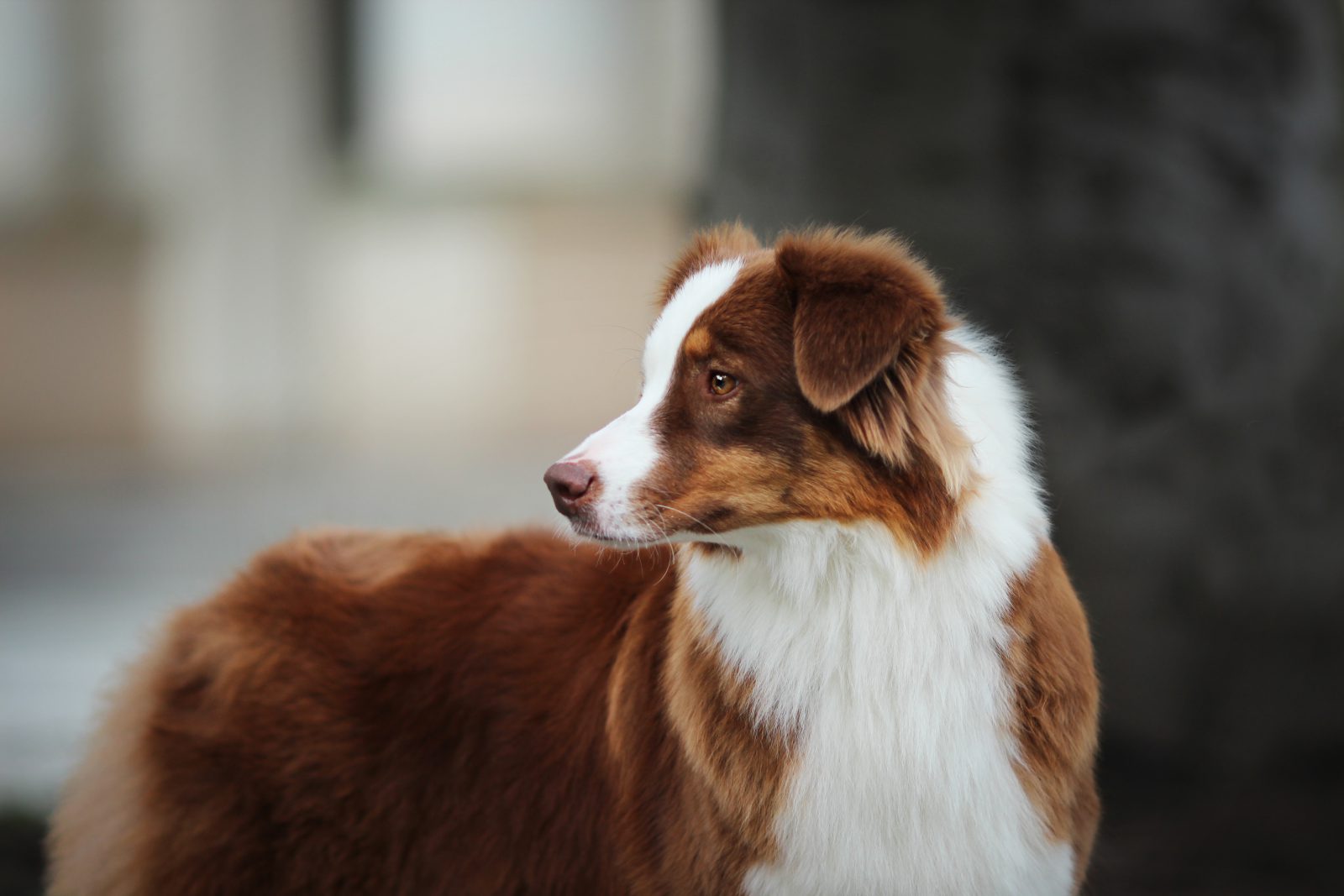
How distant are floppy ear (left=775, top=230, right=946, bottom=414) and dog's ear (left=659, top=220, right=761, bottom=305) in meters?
0.25

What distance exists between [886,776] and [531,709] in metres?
0.85

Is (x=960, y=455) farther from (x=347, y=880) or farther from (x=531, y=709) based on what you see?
(x=347, y=880)

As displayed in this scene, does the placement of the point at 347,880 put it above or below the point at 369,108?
below

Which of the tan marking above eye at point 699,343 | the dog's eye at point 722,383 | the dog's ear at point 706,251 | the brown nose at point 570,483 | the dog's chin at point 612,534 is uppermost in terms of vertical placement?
the dog's ear at point 706,251

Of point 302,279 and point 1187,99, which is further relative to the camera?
point 302,279

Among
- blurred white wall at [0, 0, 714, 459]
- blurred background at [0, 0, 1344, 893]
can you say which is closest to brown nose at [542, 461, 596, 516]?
blurred background at [0, 0, 1344, 893]

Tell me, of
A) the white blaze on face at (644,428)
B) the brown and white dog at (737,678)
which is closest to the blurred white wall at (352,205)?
the brown and white dog at (737,678)

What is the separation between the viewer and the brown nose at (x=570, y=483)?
2.40 metres

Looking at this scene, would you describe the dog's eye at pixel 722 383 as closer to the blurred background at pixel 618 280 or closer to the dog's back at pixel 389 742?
the dog's back at pixel 389 742

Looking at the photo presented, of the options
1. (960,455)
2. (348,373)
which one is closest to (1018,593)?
(960,455)

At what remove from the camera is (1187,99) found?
447 cm

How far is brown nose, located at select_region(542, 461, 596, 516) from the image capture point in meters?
2.40

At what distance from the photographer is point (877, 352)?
2.45 meters

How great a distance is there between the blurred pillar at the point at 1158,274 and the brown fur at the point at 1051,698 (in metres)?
1.95
